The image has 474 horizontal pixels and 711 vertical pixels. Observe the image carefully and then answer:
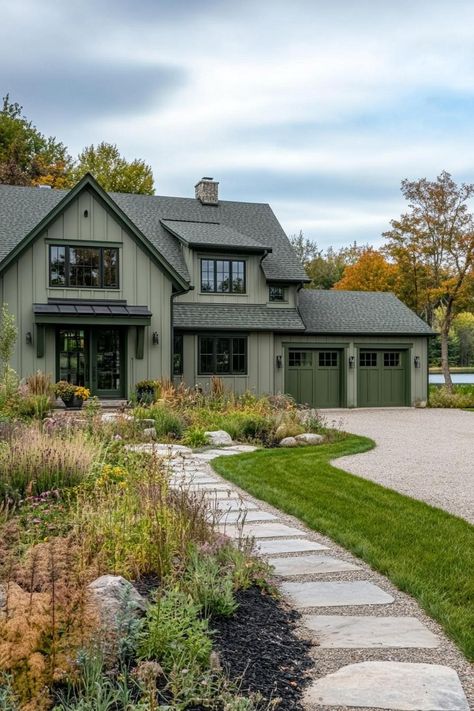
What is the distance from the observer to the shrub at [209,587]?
4.07 meters

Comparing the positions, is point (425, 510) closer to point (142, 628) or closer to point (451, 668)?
point (451, 668)

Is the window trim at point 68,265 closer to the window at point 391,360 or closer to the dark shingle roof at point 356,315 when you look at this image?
the dark shingle roof at point 356,315

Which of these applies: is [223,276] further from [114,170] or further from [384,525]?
[114,170]

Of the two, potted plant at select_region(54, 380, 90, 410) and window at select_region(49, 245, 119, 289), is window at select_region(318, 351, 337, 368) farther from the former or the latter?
potted plant at select_region(54, 380, 90, 410)

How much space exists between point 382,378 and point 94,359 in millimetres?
10188

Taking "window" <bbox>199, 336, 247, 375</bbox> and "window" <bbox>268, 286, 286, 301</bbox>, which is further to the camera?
"window" <bbox>268, 286, 286, 301</bbox>

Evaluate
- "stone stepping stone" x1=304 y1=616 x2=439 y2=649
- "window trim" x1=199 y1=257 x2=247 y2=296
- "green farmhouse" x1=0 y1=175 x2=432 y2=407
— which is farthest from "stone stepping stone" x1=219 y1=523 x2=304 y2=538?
"window trim" x1=199 y1=257 x2=247 y2=296

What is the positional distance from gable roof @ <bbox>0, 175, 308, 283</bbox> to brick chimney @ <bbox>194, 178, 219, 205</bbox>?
0.76ft

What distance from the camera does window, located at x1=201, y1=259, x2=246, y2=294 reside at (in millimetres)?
21922

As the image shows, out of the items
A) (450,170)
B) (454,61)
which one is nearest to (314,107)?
(454,61)

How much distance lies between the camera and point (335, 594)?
187 inches

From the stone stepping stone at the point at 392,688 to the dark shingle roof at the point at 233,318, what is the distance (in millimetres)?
17383

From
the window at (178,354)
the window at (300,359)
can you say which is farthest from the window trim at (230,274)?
the window at (300,359)

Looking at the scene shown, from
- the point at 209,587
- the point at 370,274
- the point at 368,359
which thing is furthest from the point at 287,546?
the point at 370,274
